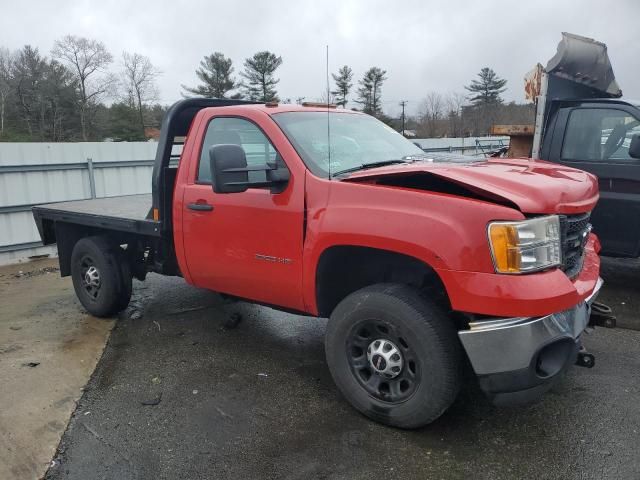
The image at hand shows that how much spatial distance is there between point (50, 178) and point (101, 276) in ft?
14.1

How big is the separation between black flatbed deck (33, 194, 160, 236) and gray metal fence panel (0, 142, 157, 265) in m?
2.63

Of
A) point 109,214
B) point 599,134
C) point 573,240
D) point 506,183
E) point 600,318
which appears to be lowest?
point 600,318

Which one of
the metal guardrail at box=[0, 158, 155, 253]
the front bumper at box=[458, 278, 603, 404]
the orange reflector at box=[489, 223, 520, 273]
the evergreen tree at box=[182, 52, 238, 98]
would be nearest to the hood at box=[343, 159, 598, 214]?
the orange reflector at box=[489, 223, 520, 273]

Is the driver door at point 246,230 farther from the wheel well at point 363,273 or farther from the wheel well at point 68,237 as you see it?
the wheel well at point 68,237

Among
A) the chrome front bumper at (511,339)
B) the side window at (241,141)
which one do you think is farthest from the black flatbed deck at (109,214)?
the chrome front bumper at (511,339)

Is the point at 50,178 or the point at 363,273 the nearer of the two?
the point at 363,273

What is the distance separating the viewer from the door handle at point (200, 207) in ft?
13.0

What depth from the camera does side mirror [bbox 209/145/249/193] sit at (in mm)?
3330

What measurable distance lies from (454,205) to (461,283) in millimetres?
411

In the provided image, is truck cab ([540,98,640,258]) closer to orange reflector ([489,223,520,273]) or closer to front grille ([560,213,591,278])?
front grille ([560,213,591,278])

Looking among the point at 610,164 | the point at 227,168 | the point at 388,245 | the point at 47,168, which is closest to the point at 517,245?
the point at 388,245

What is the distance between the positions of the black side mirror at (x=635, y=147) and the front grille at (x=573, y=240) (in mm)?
2237

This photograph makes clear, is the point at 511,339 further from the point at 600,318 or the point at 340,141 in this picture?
the point at 340,141

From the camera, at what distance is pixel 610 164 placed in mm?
5316
